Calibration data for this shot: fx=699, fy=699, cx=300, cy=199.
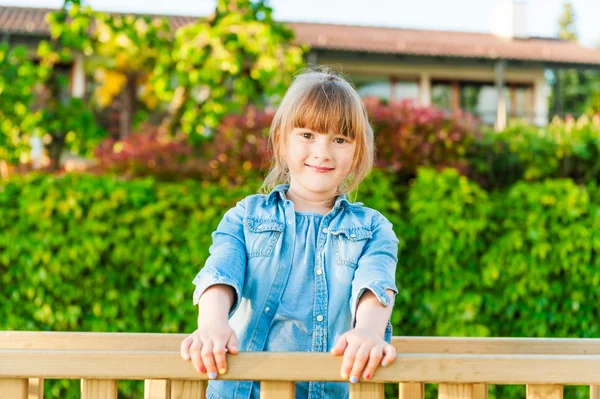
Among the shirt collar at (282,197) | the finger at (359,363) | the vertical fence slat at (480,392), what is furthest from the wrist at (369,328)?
the vertical fence slat at (480,392)

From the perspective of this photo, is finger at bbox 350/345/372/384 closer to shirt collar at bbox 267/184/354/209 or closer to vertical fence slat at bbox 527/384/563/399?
vertical fence slat at bbox 527/384/563/399

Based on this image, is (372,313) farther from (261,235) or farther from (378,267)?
(261,235)

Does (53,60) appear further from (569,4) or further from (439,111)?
(569,4)

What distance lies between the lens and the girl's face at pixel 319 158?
192cm

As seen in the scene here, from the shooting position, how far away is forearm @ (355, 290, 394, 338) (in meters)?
1.68

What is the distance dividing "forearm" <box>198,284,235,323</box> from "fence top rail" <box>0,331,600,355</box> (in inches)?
20.0

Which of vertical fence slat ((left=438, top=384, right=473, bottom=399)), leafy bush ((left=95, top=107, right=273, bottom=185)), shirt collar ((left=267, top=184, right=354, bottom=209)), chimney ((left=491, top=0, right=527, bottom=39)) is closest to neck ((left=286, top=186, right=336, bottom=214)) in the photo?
shirt collar ((left=267, top=184, right=354, bottom=209))

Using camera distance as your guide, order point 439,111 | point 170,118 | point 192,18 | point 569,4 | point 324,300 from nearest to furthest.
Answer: point 324,300 → point 439,111 → point 170,118 → point 192,18 → point 569,4

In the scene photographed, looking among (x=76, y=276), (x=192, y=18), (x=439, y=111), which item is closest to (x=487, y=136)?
(x=439, y=111)

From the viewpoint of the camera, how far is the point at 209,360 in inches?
59.7

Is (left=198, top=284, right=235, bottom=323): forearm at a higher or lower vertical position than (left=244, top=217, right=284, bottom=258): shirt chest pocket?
lower

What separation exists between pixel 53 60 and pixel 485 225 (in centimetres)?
425

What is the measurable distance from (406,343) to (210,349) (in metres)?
0.96

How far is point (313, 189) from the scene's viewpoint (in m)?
1.97
